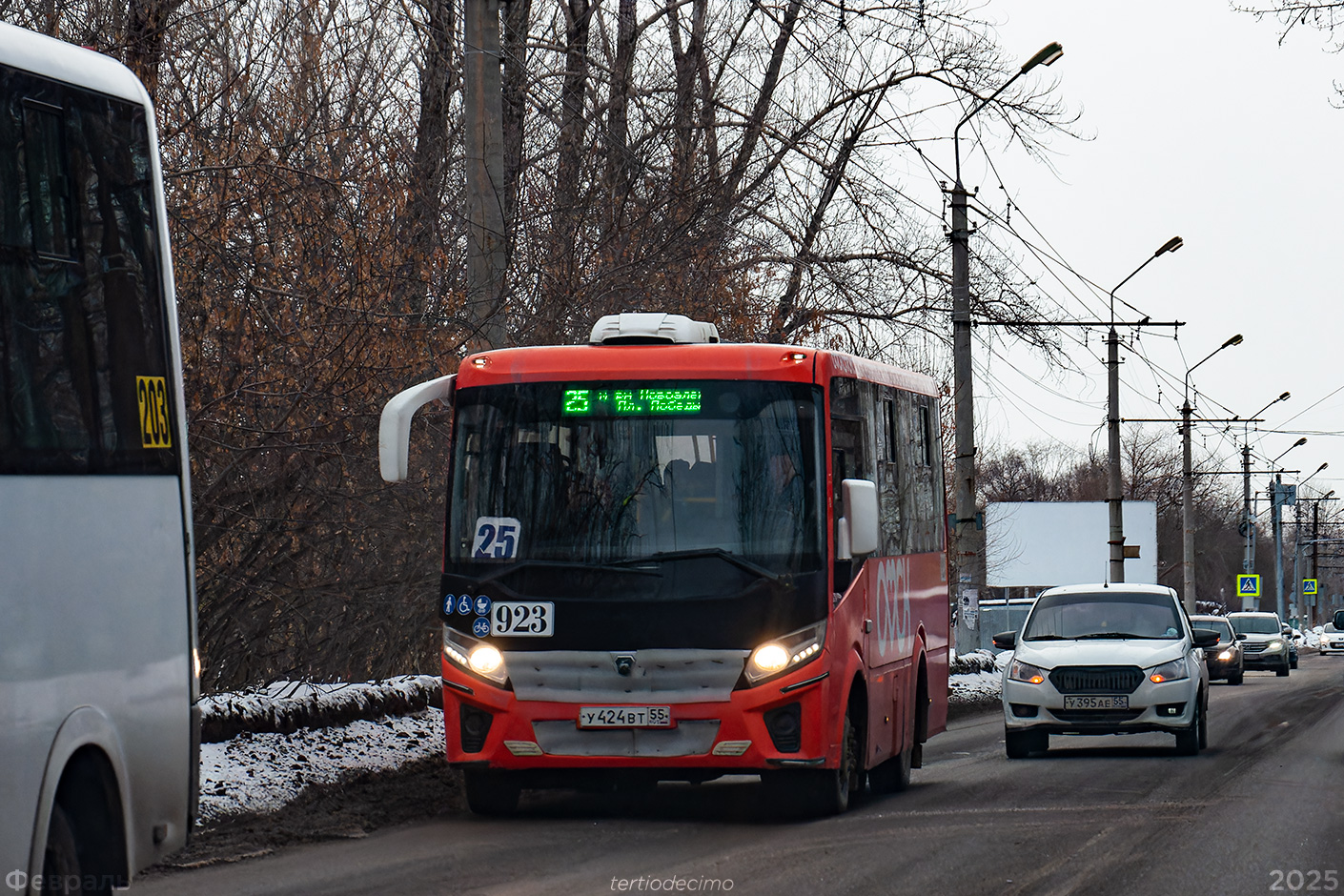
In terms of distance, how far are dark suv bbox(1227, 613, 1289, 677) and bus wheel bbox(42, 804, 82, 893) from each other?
153 feet

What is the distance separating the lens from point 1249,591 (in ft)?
240

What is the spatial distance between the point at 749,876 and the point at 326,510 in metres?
7.48

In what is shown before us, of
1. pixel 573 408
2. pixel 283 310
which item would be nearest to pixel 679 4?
pixel 283 310

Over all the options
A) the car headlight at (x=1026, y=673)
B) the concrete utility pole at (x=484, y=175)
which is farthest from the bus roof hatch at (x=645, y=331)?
the car headlight at (x=1026, y=673)

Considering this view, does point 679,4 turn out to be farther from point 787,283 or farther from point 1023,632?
point 1023,632

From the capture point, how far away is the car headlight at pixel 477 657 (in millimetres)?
11930

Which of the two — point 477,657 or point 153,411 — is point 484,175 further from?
point 153,411

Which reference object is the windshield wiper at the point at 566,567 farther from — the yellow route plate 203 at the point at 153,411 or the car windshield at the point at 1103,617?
the car windshield at the point at 1103,617

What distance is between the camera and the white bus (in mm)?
6273

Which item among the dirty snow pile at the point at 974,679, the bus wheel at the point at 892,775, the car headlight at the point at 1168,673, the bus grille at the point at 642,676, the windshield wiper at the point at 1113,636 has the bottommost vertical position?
the dirty snow pile at the point at 974,679

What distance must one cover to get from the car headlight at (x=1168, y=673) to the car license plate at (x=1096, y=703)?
0.34m

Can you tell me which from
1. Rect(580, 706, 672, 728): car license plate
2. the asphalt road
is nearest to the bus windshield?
Rect(580, 706, 672, 728): car license plate

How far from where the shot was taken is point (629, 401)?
40.4 ft

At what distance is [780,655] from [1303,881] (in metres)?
3.33
